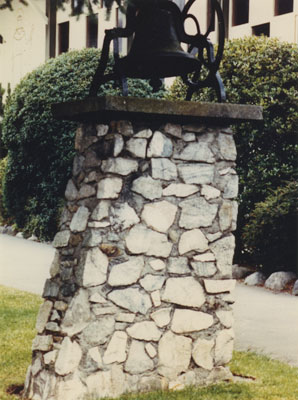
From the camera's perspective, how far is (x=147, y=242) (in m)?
5.07

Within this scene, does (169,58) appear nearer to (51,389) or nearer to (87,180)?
(87,180)

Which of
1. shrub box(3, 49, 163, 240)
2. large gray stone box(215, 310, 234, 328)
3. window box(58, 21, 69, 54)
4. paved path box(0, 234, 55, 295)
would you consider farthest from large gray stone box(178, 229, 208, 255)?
window box(58, 21, 69, 54)

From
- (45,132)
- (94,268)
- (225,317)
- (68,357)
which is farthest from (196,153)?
(45,132)

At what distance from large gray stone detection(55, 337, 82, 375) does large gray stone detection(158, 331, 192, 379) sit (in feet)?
2.06

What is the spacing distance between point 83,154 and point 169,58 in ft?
3.10

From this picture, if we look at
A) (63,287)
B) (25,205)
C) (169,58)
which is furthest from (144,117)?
(25,205)

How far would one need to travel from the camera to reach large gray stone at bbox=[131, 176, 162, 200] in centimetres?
504

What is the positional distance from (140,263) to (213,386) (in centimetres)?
115

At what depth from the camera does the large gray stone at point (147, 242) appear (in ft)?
16.5

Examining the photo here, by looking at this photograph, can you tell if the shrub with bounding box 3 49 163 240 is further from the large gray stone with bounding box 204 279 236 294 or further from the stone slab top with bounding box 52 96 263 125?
the large gray stone with bounding box 204 279 236 294

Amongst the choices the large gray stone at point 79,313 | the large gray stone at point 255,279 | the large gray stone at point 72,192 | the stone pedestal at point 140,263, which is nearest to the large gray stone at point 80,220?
Answer: the stone pedestal at point 140,263

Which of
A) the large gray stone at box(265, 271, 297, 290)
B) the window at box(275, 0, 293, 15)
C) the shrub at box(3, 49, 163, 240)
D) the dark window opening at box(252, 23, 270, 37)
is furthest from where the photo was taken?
the dark window opening at box(252, 23, 270, 37)

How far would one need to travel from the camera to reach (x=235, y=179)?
17.8 feet

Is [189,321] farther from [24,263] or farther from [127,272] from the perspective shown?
[24,263]
